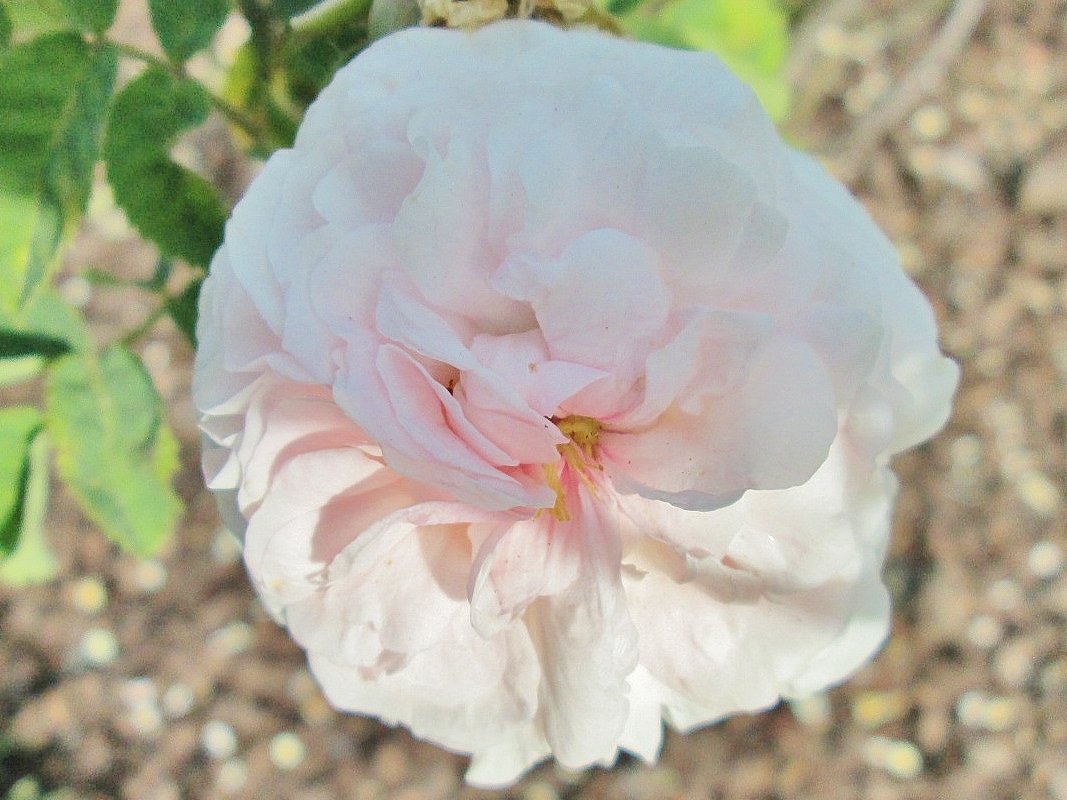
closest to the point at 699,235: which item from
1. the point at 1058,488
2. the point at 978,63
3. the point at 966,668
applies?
the point at 966,668

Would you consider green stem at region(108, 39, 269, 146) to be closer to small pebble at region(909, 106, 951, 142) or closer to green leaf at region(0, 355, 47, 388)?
green leaf at region(0, 355, 47, 388)

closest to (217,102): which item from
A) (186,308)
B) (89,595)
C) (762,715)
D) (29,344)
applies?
(186,308)

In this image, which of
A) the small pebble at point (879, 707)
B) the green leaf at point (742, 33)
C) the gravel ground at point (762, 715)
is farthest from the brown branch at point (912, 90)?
the small pebble at point (879, 707)

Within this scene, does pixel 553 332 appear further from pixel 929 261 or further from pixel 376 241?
pixel 929 261

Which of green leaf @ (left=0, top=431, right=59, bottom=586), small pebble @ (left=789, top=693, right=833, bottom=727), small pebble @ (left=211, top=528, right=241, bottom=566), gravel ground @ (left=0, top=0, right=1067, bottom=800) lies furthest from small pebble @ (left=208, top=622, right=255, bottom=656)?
small pebble @ (left=789, top=693, right=833, bottom=727)

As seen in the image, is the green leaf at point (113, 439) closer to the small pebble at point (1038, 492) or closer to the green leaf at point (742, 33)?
the green leaf at point (742, 33)
